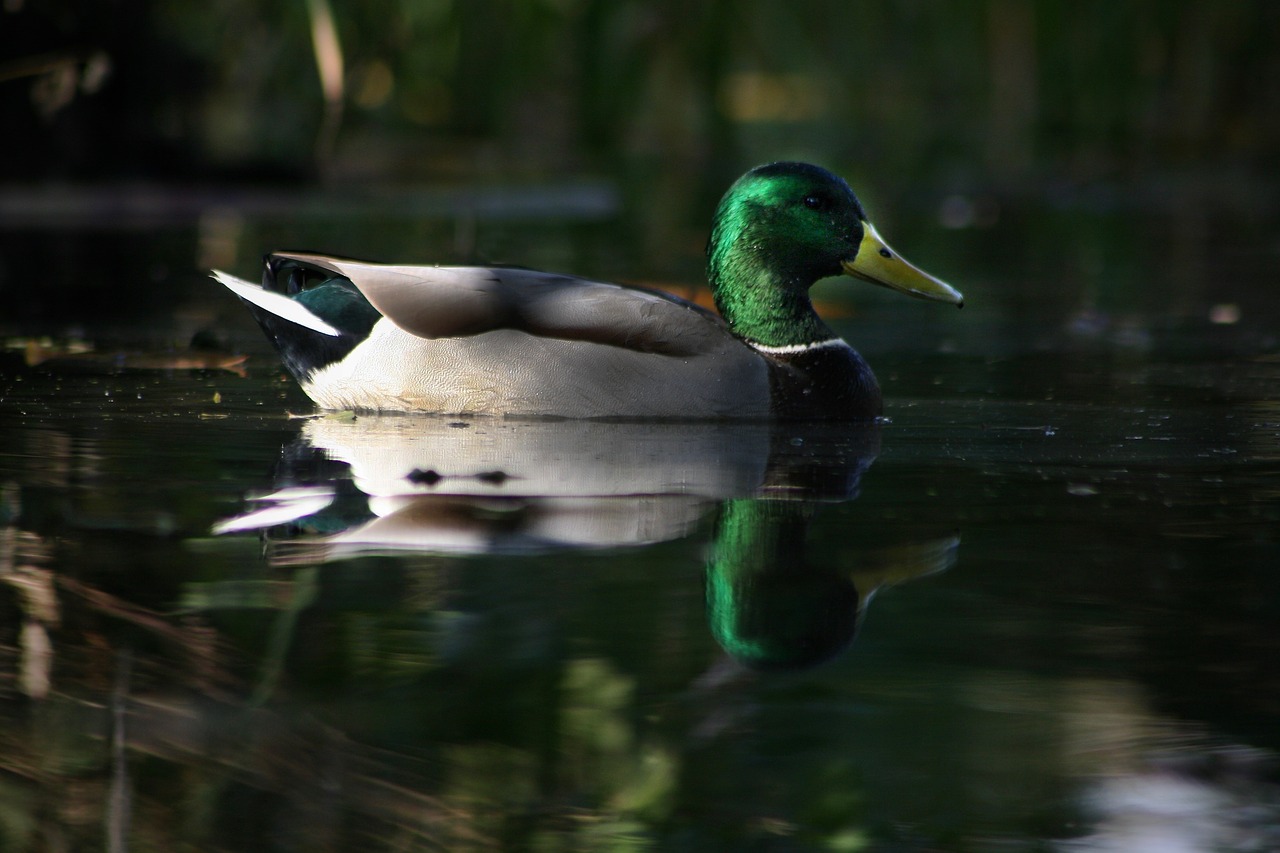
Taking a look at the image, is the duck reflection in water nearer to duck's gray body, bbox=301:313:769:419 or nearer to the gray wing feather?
duck's gray body, bbox=301:313:769:419

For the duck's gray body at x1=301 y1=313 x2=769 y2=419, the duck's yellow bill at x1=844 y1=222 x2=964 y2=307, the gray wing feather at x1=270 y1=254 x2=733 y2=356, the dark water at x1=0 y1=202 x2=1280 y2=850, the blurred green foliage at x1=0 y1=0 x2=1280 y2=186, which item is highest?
the blurred green foliage at x1=0 y1=0 x2=1280 y2=186

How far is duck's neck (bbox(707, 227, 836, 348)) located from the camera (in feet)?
21.9

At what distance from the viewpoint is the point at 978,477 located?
561 centimetres

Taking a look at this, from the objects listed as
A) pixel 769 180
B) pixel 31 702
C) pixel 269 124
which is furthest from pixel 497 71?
pixel 31 702

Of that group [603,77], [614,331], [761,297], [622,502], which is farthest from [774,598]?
[603,77]

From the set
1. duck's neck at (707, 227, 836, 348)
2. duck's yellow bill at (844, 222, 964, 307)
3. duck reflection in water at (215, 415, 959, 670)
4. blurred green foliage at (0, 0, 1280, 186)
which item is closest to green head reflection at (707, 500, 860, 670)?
duck reflection in water at (215, 415, 959, 670)

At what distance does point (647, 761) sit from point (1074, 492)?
2.47 metres

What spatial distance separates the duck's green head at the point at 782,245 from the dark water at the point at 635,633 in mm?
476

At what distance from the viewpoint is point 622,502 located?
5.07 metres

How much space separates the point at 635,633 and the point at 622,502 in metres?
1.23

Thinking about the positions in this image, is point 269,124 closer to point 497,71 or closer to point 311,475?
point 497,71

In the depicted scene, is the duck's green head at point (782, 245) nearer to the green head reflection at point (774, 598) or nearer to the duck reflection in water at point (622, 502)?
the duck reflection in water at point (622, 502)

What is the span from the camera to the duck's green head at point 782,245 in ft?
22.0

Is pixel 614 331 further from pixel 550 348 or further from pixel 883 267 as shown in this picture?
pixel 883 267
